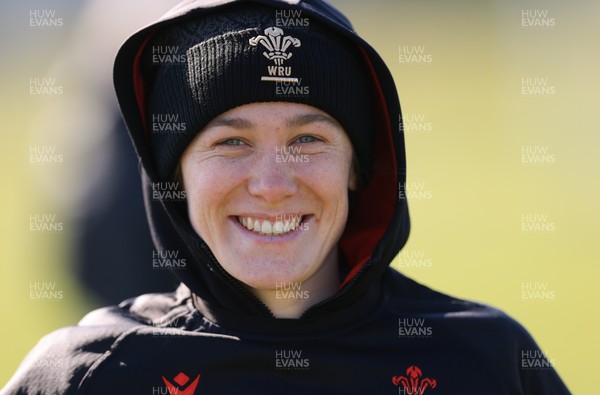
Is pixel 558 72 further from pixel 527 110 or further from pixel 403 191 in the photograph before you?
pixel 403 191

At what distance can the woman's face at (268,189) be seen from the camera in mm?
2703

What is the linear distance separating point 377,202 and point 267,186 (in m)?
0.57

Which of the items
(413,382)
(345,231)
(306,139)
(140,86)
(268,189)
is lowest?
(413,382)

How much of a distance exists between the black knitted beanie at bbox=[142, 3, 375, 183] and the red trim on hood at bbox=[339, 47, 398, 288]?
0.14 meters

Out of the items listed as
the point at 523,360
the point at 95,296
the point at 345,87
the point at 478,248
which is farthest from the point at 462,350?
the point at 478,248

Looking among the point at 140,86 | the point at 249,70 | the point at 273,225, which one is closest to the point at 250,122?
the point at 249,70

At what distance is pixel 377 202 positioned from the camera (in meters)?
3.12

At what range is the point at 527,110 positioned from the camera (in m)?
11.7

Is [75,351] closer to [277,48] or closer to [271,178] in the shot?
[271,178]

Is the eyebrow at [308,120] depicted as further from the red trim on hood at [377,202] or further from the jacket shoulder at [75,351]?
the jacket shoulder at [75,351]

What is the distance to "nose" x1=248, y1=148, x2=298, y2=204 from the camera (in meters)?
2.67

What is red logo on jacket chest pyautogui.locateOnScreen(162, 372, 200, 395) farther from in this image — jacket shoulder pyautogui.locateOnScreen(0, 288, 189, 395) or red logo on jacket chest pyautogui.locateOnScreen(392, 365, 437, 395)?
red logo on jacket chest pyautogui.locateOnScreen(392, 365, 437, 395)

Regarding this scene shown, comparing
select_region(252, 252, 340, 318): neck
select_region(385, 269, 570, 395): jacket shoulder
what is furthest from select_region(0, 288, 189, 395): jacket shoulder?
select_region(385, 269, 570, 395): jacket shoulder

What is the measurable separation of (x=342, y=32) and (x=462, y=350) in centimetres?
101
